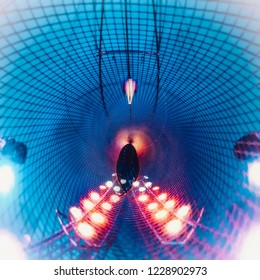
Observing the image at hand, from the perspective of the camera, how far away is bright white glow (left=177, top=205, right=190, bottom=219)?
11.5 m

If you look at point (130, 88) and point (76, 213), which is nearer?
point (76, 213)

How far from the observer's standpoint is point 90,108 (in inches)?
483

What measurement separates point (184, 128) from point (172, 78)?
291 cm

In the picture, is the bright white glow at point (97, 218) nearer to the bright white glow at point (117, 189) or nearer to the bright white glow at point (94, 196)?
the bright white glow at point (94, 196)

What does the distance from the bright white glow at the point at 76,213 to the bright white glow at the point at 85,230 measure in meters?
0.42

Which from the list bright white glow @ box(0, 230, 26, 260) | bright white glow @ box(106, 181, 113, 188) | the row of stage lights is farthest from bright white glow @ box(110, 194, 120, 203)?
bright white glow @ box(0, 230, 26, 260)

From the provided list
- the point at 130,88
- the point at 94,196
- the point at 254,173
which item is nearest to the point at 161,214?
the point at 94,196

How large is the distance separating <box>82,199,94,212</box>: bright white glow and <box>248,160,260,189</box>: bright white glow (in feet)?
21.6

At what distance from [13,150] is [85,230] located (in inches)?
163

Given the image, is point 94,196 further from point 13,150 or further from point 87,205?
point 13,150

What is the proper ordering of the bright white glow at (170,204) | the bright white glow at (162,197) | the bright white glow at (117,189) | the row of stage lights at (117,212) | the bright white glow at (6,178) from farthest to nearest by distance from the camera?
the bright white glow at (117,189)
the bright white glow at (162,197)
the bright white glow at (170,204)
the row of stage lights at (117,212)
the bright white glow at (6,178)

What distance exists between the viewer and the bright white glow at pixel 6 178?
8.72 meters

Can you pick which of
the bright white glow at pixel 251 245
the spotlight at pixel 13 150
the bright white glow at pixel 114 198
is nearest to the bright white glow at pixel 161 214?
the bright white glow at pixel 114 198

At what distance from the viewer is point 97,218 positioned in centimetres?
1196
